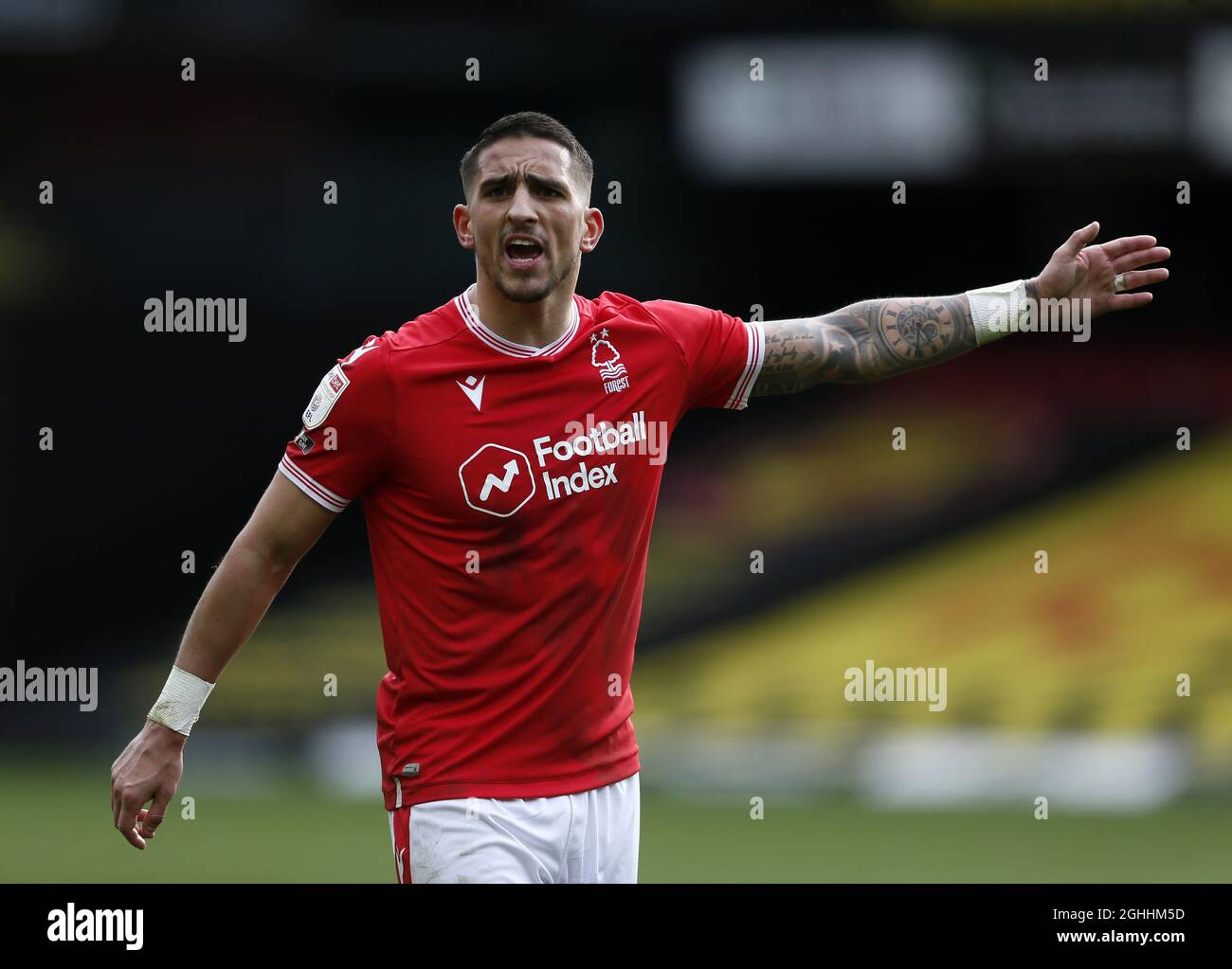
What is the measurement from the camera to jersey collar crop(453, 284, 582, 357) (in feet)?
14.3

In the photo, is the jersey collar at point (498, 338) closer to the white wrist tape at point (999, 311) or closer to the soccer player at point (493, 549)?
the soccer player at point (493, 549)

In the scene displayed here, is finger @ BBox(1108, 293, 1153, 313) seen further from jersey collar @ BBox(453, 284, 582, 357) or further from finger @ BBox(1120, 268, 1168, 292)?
jersey collar @ BBox(453, 284, 582, 357)

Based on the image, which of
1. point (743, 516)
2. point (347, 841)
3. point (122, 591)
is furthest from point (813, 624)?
point (122, 591)

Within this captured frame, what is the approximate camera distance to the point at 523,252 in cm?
433

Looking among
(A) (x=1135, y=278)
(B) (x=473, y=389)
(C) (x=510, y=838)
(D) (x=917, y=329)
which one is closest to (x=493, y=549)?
(B) (x=473, y=389)

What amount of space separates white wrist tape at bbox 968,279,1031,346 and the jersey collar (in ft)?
3.81

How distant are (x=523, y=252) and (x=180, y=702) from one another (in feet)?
4.86

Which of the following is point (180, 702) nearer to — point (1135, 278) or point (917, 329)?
point (917, 329)

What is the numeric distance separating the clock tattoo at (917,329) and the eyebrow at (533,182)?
1.03 meters

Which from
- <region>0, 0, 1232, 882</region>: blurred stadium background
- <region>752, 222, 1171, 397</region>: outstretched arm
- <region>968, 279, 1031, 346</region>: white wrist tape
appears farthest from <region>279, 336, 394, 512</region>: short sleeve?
<region>0, 0, 1232, 882</region>: blurred stadium background

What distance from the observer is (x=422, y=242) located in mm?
11297

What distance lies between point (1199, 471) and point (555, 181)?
836 centimetres
